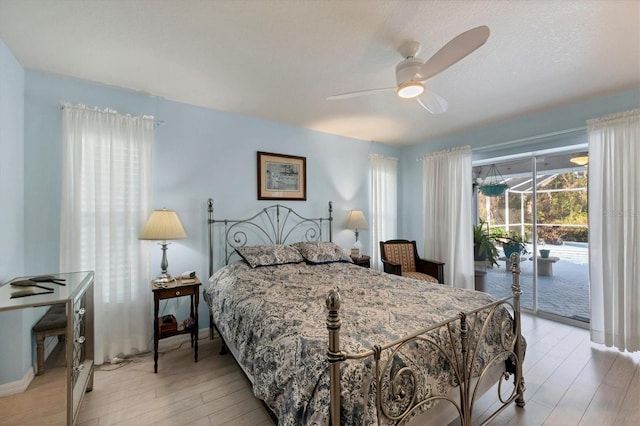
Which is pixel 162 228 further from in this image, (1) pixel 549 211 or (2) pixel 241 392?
(1) pixel 549 211

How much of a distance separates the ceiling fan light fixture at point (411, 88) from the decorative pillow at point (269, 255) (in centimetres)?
203

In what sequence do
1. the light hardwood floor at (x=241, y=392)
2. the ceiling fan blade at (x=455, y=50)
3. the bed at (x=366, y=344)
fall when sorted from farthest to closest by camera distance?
1. the light hardwood floor at (x=241, y=392)
2. the ceiling fan blade at (x=455, y=50)
3. the bed at (x=366, y=344)

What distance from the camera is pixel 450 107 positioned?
3.18 meters

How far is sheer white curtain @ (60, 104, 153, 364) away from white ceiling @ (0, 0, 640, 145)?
0.47 meters

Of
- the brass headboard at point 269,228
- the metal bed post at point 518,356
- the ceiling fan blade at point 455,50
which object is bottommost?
the metal bed post at point 518,356

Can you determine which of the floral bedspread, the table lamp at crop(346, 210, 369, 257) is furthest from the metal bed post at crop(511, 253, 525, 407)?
the table lamp at crop(346, 210, 369, 257)

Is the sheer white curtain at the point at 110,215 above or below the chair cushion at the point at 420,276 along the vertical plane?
above

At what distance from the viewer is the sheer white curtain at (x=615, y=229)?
2.66m

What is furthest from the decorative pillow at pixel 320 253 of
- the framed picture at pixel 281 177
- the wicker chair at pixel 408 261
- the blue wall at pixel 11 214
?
the blue wall at pixel 11 214

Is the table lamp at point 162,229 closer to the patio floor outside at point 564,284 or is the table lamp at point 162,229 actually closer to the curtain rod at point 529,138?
the curtain rod at point 529,138

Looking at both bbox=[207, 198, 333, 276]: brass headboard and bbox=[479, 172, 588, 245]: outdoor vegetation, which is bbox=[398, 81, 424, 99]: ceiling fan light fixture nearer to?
bbox=[207, 198, 333, 276]: brass headboard

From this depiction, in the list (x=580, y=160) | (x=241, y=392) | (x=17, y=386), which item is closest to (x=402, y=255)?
(x=580, y=160)

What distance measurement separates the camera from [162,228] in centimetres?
250

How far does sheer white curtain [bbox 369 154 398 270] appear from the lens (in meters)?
4.60
